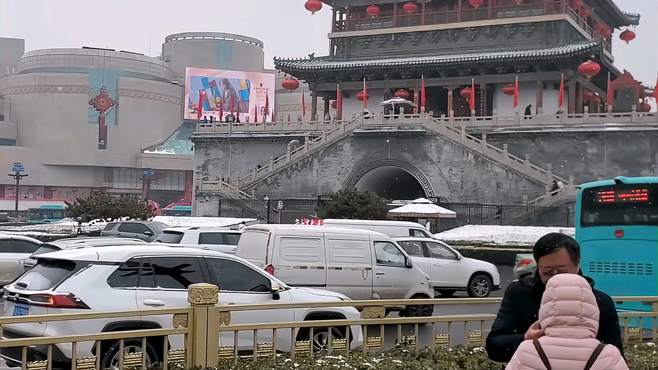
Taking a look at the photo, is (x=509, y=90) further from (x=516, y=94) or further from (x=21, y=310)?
(x=21, y=310)

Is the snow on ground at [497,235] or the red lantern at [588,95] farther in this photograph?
the red lantern at [588,95]

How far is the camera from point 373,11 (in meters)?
49.0

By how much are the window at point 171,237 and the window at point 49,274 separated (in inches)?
436

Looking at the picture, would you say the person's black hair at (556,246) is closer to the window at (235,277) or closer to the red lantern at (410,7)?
the window at (235,277)

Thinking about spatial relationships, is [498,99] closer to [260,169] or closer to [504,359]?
[260,169]

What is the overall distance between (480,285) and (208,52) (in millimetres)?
80702

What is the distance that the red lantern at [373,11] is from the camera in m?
49.0

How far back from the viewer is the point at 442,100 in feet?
161

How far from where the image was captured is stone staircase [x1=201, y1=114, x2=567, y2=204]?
3662cm

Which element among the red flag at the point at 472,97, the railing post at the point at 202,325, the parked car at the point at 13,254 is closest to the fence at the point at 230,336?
the railing post at the point at 202,325

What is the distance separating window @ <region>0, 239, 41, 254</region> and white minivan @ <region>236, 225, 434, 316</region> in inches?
245

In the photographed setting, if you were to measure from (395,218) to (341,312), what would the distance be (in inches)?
957

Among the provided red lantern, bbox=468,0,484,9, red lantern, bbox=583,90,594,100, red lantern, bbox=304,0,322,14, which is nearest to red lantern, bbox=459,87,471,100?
red lantern, bbox=468,0,484,9

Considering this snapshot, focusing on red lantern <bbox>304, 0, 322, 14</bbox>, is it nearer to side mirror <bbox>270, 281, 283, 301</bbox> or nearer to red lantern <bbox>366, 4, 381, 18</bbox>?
red lantern <bbox>366, 4, 381, 18</bbox>
